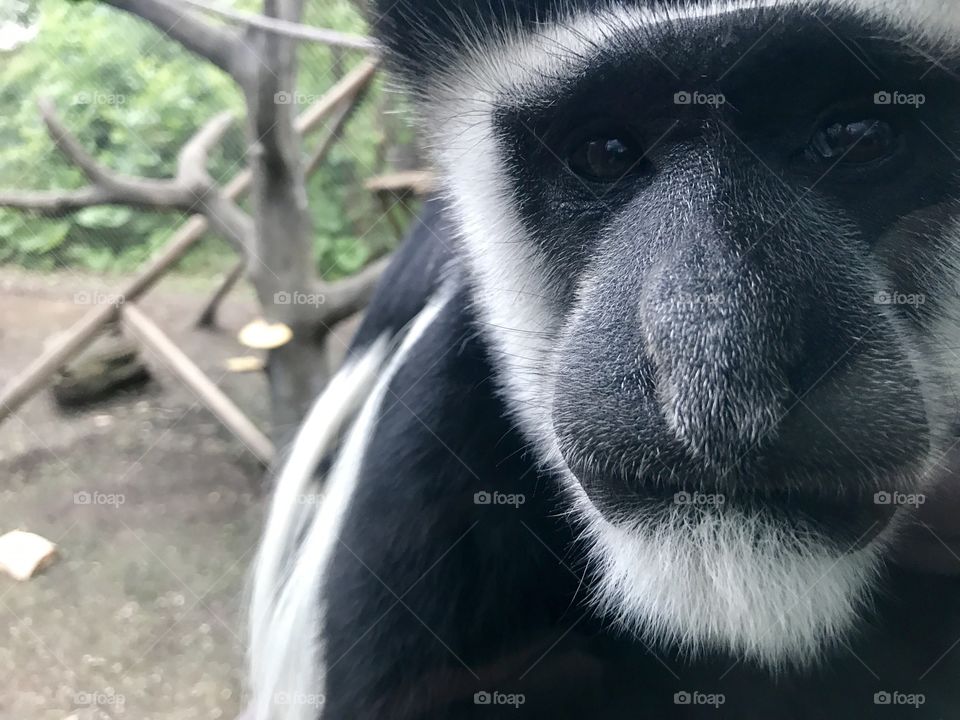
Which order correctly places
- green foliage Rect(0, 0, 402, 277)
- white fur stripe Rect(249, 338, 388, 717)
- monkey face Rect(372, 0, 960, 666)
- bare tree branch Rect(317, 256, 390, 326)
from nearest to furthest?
monkey face Rect(372, 0, 960, 666)
green foliage Rect(0, 0, 402, 277)
white fur stripe Rect(249, 338, 388, 717)
bare tree branch Rect(317, 256, 390, 326)

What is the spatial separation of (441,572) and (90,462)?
105cm

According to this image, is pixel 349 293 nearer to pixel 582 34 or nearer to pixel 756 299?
pixel 582 34

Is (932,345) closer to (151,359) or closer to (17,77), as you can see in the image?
(17,77)

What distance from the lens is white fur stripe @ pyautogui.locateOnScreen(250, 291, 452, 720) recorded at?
51.0 inches

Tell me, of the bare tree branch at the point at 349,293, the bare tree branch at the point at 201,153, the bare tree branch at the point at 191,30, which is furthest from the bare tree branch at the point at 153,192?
the bare tree branch at the point at 349,293

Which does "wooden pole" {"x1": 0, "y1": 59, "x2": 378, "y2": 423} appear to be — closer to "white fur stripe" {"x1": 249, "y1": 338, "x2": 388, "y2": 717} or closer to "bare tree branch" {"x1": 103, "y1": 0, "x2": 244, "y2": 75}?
"bare tree branch" {"x1": 103, "y1": 0, "x2": 244, "y2": 75}

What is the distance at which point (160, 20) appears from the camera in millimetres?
1475

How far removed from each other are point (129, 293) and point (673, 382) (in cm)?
153

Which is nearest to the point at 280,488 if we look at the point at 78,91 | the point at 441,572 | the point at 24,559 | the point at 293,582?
the point at 293,582

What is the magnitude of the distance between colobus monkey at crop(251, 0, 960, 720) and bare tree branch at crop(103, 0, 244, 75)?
23.4 inches

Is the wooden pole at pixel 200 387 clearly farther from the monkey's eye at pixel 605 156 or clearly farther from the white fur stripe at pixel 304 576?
the monkey's eye at pixel 605 156

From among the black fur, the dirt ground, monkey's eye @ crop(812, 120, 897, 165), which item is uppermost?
monkey's eye @ crop(812, 120, 897, 165)

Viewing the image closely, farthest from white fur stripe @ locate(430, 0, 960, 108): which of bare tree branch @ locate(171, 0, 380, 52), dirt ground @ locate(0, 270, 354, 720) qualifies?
dirt ground @ locate(0, 270, 354, 720)

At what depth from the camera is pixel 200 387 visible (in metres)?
2.10
